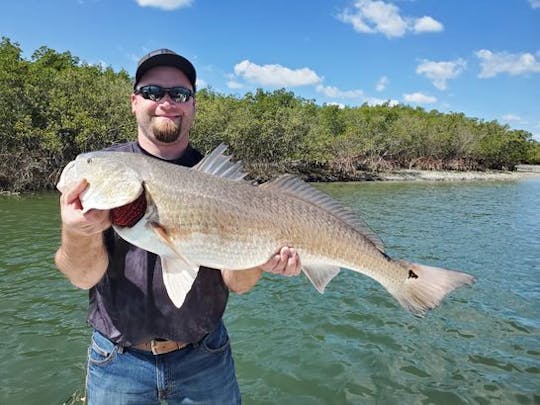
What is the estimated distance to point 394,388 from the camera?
5.54 meters

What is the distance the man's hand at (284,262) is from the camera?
2.56 metres

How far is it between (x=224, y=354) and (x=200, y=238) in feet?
2.70

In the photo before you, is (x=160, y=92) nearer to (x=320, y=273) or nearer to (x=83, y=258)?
(x=83, y=258)

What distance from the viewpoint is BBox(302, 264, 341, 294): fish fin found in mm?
2754

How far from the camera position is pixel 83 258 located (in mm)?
2266

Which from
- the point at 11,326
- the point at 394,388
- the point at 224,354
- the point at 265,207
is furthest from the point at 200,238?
the point at 11,326

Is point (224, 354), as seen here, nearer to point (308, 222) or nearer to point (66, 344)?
point (308, 222)

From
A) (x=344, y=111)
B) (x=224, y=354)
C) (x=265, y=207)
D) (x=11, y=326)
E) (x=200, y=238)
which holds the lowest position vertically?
(x=11, y=326)

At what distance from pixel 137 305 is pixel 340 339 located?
5077mm

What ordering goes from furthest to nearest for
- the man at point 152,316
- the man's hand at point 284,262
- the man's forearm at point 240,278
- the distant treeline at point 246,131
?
the distant treeline at point 246,131 → the man's forearm at point 240,278 → the man's hand at point 284,262 → the man at point 152,316

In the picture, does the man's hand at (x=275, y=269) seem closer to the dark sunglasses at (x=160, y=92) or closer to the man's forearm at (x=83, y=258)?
the man's forearm at (x=83, y=258)

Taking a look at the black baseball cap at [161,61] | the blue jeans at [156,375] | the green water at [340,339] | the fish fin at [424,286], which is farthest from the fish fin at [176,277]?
the green water at [340,339]

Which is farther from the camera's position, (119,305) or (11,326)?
(11,326)

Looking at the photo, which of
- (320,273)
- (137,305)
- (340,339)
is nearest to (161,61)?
(137,305)
